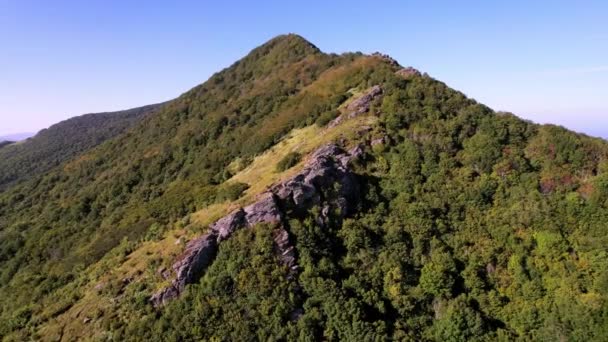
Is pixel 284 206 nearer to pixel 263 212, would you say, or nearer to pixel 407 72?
pixel 263 212

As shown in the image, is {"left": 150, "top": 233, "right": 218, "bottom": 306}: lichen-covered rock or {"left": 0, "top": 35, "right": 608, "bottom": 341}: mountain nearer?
{"left": 0, "top": 35, "right": 608, "bottom": 341}: mountain

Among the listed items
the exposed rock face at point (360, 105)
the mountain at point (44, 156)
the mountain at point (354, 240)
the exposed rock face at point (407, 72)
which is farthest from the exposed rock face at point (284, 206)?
the mountain at point (44, 156)

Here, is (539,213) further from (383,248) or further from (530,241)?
(383,248)

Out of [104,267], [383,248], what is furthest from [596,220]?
[104,267]

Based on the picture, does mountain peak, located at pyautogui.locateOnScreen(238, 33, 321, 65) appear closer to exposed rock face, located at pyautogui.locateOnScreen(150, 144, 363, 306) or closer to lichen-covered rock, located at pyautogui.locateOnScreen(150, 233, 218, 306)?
exposed rock face, located at pyautogui.locateOnScreen(150, 144, 363, 306)

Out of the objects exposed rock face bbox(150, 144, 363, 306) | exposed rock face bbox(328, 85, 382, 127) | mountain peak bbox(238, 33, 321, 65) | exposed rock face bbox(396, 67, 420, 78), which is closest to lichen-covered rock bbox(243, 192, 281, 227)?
Answer: exposed rock face bbox(150, 144, 363, 306)

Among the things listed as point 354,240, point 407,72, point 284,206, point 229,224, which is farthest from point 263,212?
point 407,72
